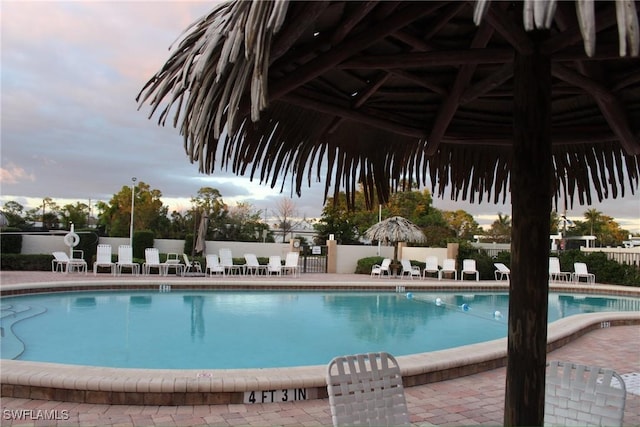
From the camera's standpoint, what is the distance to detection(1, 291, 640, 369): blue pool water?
6.45 metres

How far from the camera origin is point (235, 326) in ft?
27.7

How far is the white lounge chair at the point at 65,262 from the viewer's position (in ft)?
46.9

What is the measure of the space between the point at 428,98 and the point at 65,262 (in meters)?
14.6

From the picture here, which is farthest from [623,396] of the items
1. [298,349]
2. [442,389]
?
[298,349]

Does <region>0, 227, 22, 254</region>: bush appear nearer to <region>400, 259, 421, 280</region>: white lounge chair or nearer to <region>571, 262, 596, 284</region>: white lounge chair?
<region>400, 259, 421, 280</region>: white lounge chair

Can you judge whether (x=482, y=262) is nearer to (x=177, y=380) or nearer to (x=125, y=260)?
(x=125, y=260)

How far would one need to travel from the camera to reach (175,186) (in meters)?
35.0

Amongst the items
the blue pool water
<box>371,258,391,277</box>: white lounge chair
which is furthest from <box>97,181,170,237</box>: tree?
the blue pool water

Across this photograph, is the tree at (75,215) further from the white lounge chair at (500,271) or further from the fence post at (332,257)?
the white lounge chair at (500,271)

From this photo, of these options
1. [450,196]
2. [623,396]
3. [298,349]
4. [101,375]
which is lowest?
[298,349]

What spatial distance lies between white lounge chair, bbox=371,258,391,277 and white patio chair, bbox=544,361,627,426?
48.5ft

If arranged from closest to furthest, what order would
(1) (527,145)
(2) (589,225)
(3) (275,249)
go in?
(1) (527,145)
(3) (275,249)
(2) (589,225)

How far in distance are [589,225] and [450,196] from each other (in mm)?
66692

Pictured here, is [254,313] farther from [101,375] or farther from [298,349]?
[101,375]
